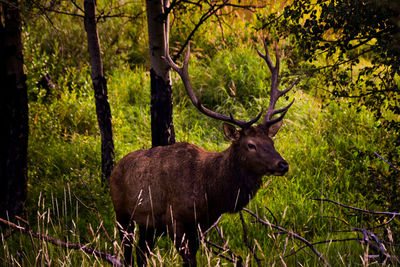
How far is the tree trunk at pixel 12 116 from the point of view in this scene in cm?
582

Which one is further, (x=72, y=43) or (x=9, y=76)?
(x=72, y=43)

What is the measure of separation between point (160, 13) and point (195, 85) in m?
3.70

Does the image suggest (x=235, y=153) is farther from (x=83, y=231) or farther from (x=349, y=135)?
(x=349, y=135)

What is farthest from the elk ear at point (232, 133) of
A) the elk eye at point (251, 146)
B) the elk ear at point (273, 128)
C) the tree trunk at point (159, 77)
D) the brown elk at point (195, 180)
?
the tree trunk at point (159, 77)

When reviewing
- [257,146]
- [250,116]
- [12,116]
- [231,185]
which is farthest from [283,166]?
[250,116]

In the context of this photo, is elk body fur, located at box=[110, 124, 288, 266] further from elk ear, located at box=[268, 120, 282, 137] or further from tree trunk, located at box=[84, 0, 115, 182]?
tree trunk, located at box=[84, 0, 115, 182]

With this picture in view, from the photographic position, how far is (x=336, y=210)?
5.52 meters

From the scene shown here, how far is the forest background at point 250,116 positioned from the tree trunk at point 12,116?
183 millimetres

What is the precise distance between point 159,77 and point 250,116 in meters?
2.98

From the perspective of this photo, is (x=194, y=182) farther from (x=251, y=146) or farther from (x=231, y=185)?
(x=251, y=146)

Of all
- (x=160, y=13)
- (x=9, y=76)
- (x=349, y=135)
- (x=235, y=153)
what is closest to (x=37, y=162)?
(x=9, y=76)

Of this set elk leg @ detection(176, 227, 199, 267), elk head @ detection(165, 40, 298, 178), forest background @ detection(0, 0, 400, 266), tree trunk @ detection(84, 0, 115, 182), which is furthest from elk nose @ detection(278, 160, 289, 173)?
tree trunk @ detection(84, 0, 115, 182)

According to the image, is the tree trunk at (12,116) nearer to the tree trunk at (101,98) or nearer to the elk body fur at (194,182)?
the tree trunk at (101,98)

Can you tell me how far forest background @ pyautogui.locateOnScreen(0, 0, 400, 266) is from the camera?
429 cm
